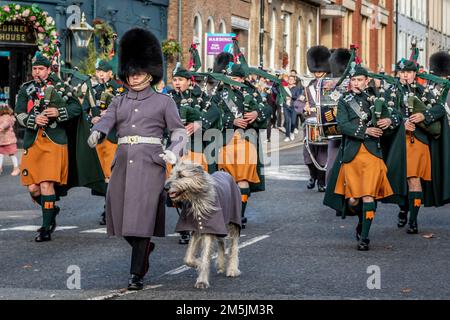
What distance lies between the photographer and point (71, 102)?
13.0m

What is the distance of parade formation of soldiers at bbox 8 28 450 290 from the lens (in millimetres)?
9586

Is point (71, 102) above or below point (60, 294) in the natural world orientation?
above

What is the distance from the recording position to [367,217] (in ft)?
39.5

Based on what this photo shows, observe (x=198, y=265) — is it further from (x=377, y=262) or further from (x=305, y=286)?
(x=377, y=262)

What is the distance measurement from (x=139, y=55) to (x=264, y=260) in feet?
8.24

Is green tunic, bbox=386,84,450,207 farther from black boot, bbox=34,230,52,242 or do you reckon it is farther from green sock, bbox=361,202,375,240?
black boot, bbox=34,230,52,242

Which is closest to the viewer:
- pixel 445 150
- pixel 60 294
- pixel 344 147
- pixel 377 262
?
pixel 60 294

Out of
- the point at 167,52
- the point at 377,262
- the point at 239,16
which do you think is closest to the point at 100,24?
the point at 167,52

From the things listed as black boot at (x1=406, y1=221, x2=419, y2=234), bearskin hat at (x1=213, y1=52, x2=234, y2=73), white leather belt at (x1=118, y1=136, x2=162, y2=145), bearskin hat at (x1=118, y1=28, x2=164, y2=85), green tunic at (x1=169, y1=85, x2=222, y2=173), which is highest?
bearskin hat at (x1=213, y1=52, x2=234, y2=73)

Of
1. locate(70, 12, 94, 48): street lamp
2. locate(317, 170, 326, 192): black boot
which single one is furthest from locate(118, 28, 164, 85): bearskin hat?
locate(70, 12, 94, 48): street lamp

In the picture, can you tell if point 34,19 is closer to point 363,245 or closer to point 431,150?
point 431,150

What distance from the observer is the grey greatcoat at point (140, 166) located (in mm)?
9477

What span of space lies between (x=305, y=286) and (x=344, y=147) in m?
3.22

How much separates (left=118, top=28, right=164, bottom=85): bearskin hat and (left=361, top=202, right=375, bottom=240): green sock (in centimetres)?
317
